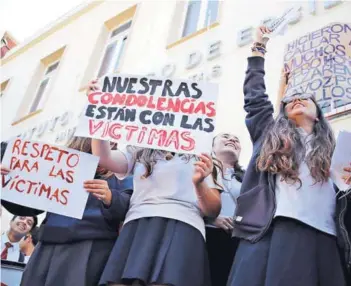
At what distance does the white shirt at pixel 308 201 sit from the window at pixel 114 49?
402cm

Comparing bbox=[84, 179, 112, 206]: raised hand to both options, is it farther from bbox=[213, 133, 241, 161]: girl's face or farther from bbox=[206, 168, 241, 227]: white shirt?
bbox=[213, 133, 241, 161]: girl's face

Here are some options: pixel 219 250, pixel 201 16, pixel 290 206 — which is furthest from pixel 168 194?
pixel 201 16

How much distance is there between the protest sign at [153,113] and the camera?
6.49ft

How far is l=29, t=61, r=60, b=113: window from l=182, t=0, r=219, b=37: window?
2.18m

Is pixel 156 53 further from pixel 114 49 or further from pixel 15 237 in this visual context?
pixel 15 237

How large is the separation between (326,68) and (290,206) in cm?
145

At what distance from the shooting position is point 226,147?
231 centimetres

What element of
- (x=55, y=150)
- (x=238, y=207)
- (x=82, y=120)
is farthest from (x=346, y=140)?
(x=55, y=150)

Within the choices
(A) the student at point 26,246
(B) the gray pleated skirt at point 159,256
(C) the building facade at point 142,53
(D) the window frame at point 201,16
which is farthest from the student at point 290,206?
(D) the window frame at point 201,16

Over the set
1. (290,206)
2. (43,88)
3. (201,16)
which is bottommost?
(290,206)

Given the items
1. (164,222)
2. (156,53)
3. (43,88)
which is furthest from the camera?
(43,88)

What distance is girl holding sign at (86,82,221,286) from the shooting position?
5.42 feet

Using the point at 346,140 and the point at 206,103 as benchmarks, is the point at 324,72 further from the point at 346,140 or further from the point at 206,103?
the point at 346,140

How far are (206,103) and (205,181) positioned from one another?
38 cm
